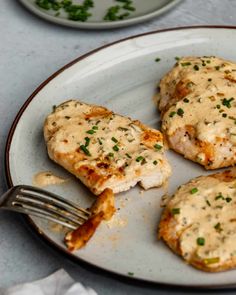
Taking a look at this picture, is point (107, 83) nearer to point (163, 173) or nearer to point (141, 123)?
point (141, 123)

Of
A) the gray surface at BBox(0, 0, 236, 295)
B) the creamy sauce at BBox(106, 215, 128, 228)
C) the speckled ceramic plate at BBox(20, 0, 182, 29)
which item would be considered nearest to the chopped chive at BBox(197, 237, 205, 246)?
the creamy sauce at BBox(106, 215, 128, 228)

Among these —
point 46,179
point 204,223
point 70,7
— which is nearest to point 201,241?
point 204,223

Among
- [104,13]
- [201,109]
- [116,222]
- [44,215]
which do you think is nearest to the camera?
[44,215]

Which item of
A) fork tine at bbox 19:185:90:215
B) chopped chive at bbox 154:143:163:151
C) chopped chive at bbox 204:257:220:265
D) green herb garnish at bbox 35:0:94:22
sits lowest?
fork tine at bbox 19:185:90:215

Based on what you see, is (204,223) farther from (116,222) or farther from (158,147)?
(158,147)

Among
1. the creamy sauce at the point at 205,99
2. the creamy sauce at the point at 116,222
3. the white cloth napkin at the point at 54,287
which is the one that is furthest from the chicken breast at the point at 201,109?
the white cloth napkin at the point at 54,287

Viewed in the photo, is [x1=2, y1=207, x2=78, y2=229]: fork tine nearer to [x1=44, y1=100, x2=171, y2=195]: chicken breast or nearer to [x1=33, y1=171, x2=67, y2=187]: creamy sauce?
[x1=44, y1=100, x2=171, y2=195]: chicken breast
